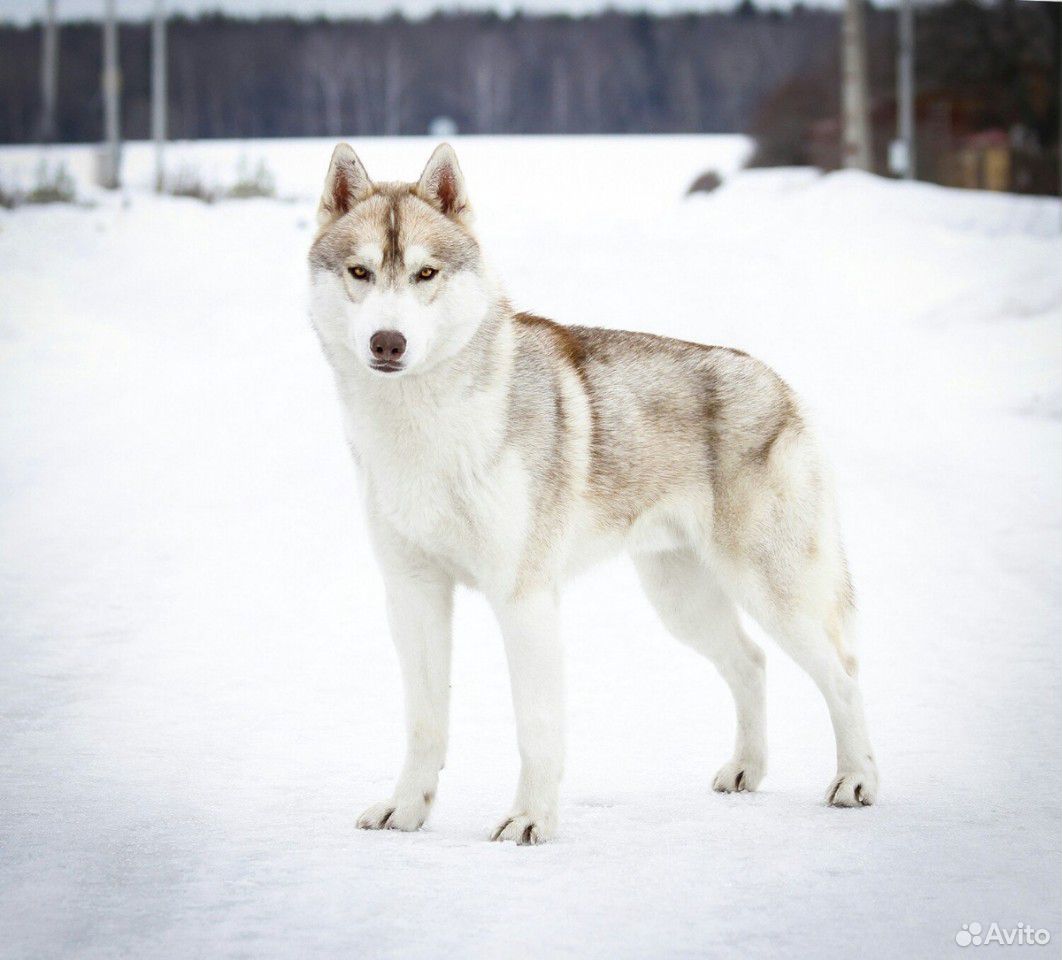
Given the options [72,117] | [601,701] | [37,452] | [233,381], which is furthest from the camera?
[233,381]

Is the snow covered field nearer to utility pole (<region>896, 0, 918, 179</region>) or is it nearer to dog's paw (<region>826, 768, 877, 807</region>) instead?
dog's paw (<region>826, 768, 877, 807</region>)

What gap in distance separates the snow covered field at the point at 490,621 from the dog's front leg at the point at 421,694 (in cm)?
7

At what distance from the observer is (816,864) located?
2352 millimetres

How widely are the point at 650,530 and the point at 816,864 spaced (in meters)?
0.74

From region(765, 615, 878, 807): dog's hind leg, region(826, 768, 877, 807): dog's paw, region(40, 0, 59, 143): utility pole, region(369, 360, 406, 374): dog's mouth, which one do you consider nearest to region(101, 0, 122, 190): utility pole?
region(40, 0, 59, 143): utility pole

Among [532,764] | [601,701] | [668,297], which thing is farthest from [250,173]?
[532,764]

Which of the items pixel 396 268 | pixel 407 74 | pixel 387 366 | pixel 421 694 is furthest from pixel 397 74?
pixel 421 694

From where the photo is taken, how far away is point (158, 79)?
15.6ft

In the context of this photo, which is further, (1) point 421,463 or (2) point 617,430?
(2) point 617,430

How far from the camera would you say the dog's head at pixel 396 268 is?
2.24m

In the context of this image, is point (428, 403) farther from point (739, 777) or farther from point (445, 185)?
point (739, 777)

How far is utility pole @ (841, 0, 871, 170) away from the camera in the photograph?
287 inches

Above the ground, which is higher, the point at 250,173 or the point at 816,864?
the point at 250,173

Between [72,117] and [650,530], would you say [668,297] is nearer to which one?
[72,117]
